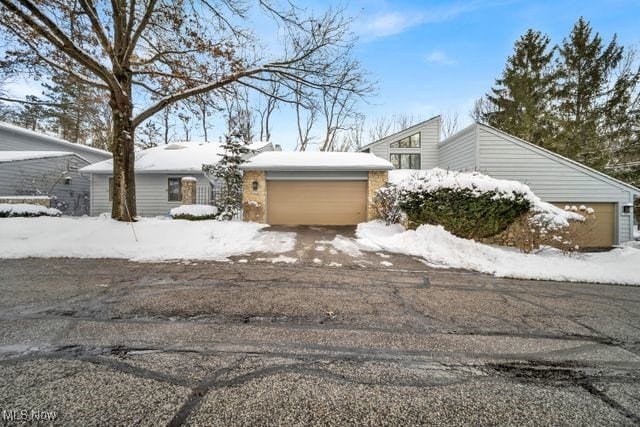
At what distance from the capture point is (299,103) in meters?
9.47

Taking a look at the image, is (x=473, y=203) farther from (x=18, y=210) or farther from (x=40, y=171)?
(x=40, y=171)

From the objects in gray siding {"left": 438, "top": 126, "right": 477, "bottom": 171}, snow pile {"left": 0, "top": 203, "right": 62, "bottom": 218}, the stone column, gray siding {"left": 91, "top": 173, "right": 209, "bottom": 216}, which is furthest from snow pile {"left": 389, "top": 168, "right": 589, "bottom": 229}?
snow pile {"left": 0, "top": 203, "right": 62, "bottom": 218}

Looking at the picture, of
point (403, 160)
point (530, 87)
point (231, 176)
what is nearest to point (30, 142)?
point (231, 176)

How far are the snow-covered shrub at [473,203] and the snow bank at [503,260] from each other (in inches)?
18.3

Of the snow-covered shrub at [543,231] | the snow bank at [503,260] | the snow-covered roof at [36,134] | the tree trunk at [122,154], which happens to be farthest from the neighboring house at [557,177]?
the snow-covered roof at [36,134]

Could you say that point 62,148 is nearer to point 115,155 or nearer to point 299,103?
point 115,155

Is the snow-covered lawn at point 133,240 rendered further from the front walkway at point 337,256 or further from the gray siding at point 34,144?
the gray siding at point 34,144

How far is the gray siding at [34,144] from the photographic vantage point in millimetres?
15820

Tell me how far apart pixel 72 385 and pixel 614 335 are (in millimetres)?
4669

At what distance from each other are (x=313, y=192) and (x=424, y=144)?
859cm

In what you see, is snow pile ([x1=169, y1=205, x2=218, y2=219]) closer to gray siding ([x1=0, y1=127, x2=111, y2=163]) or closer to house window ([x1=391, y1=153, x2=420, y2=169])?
house window ([x1=391, y1=153, x2=420, y2=169])

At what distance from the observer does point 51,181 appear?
14852mm

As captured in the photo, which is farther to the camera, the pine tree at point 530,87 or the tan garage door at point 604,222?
the pine tree at point 530,87

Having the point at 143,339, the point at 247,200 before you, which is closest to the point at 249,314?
the point at 143,339
